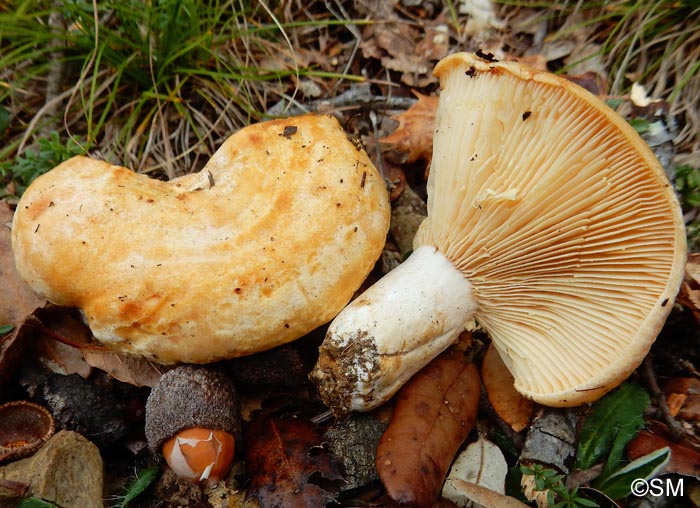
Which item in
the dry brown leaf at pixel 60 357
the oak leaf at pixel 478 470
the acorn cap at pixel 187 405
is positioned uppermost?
the acorn cap at pixel 187 405

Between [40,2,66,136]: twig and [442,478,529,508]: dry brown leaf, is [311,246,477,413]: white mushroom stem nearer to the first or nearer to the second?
[442,478,529,508]: dry brown leaf

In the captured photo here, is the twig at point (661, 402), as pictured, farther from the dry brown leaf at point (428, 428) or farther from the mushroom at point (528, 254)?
the dry brown leaf at point (428, 428)

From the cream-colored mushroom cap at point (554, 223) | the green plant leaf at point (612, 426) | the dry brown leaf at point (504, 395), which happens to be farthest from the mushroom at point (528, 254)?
the green plant leaf at point (612, 426)

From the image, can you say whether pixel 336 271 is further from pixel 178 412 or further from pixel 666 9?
pixel 666 9

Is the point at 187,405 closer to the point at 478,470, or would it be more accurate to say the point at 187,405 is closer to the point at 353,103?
the point at 478,470

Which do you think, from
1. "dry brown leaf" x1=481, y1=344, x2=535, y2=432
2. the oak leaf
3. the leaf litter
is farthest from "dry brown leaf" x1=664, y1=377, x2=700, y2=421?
the oak leaf

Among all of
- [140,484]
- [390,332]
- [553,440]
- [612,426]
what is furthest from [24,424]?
[612,426]
